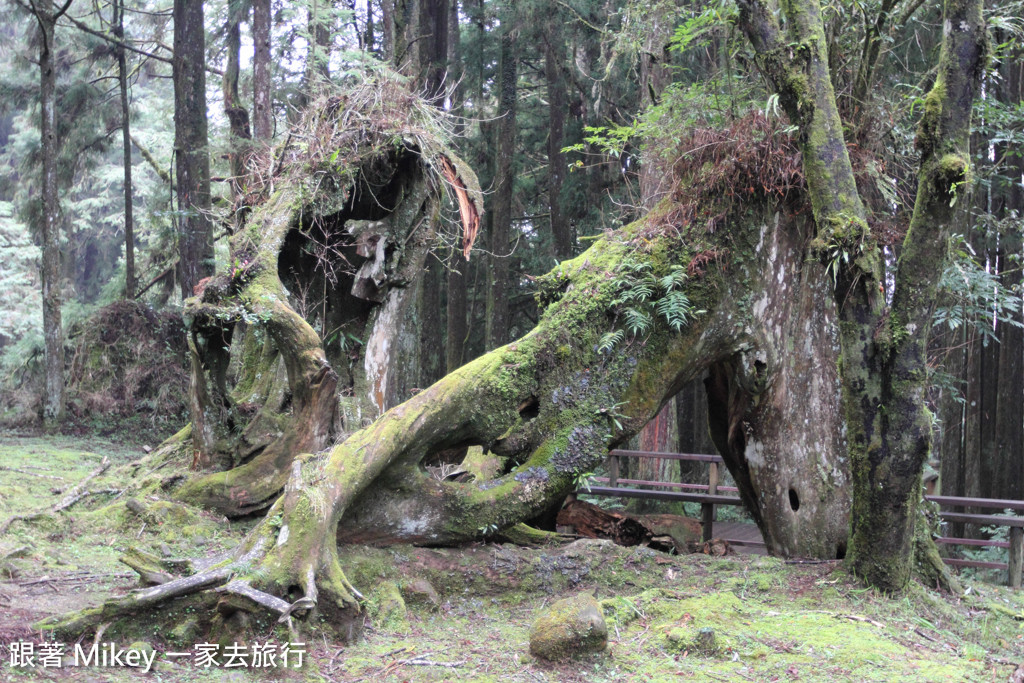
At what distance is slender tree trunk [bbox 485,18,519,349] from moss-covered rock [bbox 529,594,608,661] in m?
11.1

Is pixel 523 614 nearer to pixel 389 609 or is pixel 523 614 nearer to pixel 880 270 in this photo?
pixel 389 609

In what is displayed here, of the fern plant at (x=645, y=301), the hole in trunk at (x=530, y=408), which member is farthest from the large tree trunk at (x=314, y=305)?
the fern plant at (x=645, y=301)

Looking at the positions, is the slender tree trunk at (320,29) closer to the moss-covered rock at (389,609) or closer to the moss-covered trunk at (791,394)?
the moss-covered trunk at (791,394)

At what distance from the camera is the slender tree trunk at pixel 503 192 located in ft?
50.9

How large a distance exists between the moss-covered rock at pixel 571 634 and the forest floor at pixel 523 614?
0.08 m

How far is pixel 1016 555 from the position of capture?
780 centimetres

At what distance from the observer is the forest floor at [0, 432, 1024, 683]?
429 cm

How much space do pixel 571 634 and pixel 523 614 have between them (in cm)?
146

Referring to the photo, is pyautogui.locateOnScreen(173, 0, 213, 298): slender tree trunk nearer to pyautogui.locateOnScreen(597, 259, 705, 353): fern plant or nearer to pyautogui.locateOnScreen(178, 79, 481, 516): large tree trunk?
pyautogui.locateOnScreen(178, 79, 481, 516): large tree trunk

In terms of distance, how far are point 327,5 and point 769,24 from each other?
39.3ft

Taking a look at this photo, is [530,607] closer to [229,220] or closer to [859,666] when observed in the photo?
[859,666]

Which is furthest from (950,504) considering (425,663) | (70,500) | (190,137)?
(190,137)

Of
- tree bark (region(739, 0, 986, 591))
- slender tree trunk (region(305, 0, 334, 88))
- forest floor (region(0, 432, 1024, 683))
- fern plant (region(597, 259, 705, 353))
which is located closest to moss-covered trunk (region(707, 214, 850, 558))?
forest floor (region(0, 432, 1024, 683))

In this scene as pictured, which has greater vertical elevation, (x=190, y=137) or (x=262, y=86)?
(x=262, y=86)
